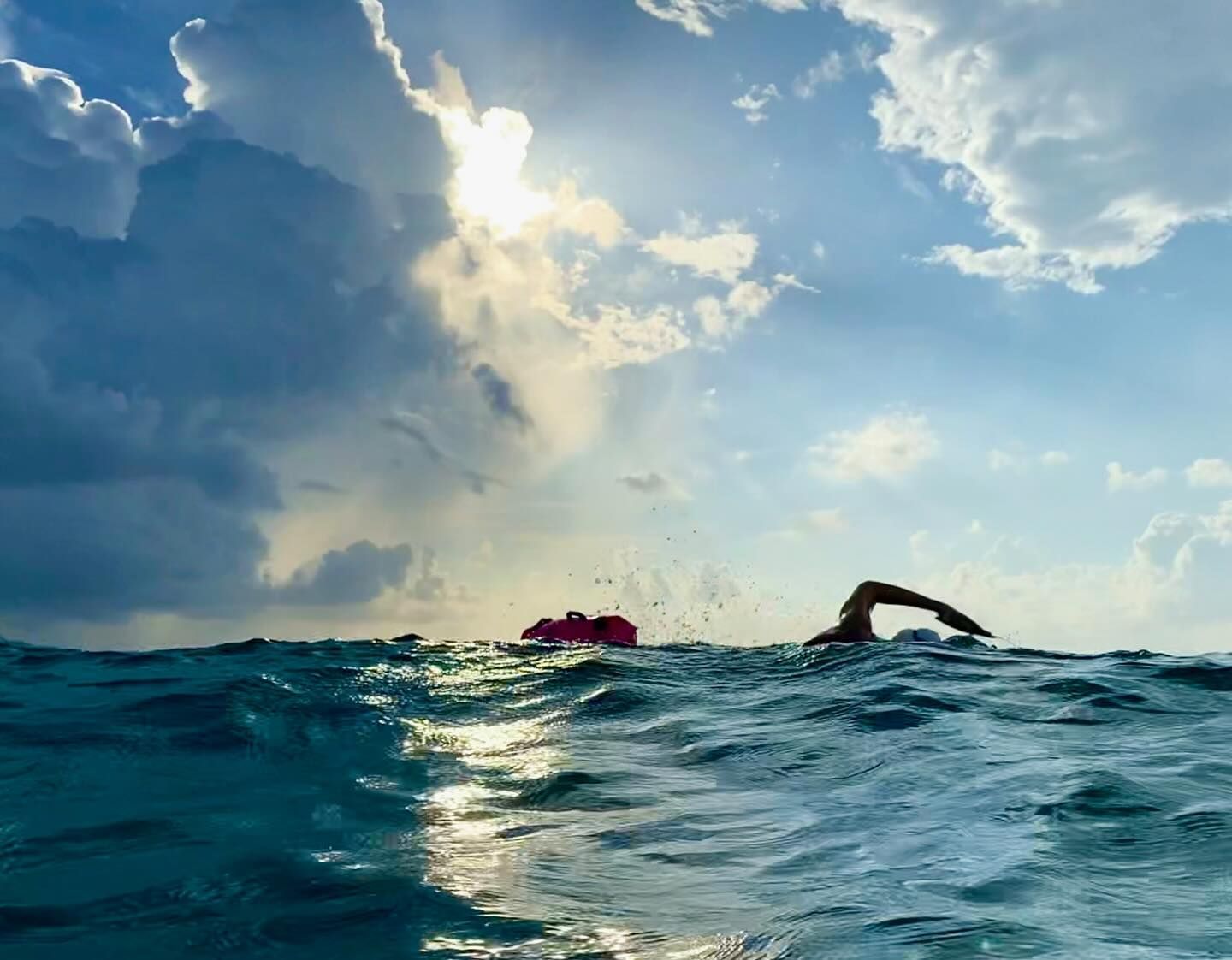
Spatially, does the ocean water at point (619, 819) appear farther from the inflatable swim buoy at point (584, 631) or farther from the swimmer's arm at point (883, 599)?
the inflatable swim buoy at point (584, 631)

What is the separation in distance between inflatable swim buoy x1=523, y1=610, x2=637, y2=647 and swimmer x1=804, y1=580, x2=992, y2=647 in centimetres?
415

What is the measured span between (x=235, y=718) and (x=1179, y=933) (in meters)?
8.86

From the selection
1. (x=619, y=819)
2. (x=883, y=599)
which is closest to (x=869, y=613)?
(x=883, y=599)

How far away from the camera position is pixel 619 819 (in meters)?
6.96

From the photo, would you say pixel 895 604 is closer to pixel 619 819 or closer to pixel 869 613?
pixel 869 613

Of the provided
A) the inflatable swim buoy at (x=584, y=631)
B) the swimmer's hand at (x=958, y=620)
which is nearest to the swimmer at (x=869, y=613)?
the swimmer's hand at (x=958, y=620)

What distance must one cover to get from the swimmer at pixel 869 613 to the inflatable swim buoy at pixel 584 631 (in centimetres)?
415

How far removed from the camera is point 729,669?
675 inches

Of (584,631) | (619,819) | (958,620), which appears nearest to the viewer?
(619,819)

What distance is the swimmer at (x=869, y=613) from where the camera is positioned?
49.9 ft

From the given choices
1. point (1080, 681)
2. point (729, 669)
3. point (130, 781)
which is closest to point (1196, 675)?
point (1080, 681)

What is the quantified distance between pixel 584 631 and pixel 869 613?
6.06 meters

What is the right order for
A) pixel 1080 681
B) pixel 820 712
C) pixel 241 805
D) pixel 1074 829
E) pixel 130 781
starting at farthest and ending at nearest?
1. pixel 1080 681
2. pixel 820 712
3. pixel 130 781
4. pixel 241 805
5. pixel 1074 829

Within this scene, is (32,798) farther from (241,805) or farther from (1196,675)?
(1196,675)
